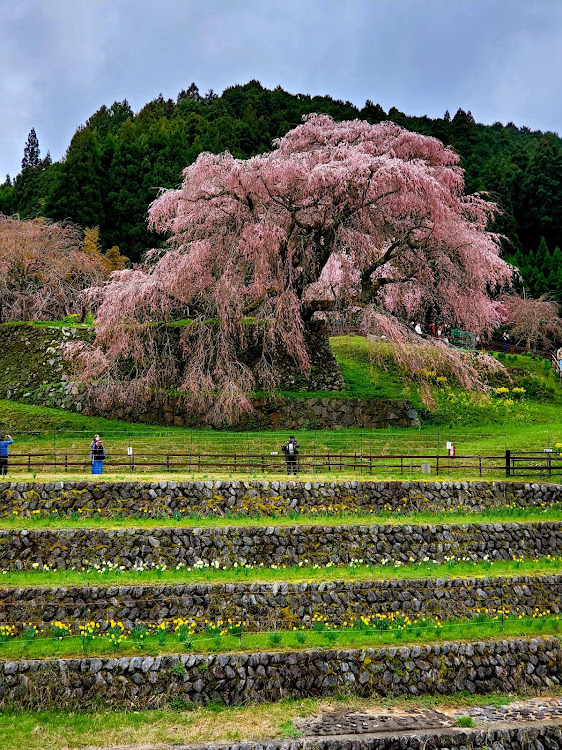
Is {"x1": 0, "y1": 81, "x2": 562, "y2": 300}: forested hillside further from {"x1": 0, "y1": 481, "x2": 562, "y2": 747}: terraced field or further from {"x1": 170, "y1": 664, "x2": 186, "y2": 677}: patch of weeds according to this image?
{"x1": 170, "y1": 664, "x2": 186, "y2": 677}: patch of weeds

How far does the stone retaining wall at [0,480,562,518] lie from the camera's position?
18391 mm

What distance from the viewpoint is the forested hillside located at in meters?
51.8

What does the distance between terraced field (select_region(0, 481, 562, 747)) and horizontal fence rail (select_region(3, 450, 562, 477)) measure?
200cm

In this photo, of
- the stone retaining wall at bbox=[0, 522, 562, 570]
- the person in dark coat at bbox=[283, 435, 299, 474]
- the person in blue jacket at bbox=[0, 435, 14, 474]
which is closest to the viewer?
the stone retaining wall at bbox=[0, 522, 562, 570]

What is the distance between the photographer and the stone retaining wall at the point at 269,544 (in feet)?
53.9

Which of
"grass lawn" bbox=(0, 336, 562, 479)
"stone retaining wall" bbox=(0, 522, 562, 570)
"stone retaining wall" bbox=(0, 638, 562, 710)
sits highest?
"grass lawn" bbox=(0, 336, 562, 479)

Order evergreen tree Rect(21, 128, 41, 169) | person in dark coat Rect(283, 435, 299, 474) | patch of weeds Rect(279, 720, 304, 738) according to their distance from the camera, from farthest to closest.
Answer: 1. evergreen tree Rect(21, 128, 41, 169)
2. person in dark coat Rect(283, 435, 299, 474)
3. patch of weeds Rect(279, 720, 304, 738)

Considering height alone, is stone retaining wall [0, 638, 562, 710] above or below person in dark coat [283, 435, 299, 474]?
below

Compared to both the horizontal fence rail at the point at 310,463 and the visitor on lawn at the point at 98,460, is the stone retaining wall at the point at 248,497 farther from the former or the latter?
the visitor on lawn at the point at 98,460

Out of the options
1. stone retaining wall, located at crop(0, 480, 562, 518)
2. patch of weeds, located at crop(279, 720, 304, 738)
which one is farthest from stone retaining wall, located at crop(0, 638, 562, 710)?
stone retaining wall, located at crop(0, 480, 562, 518)

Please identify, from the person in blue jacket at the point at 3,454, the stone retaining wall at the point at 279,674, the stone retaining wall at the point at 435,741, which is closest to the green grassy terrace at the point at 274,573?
the stone retaining wall at the point at 279,674

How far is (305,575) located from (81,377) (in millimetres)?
14490

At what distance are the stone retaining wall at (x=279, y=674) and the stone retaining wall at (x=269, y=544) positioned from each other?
3.37 metres

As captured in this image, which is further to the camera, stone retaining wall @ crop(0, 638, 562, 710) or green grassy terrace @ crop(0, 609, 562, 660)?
green grassy terrace @ crop(0, 609, 562, 660)
